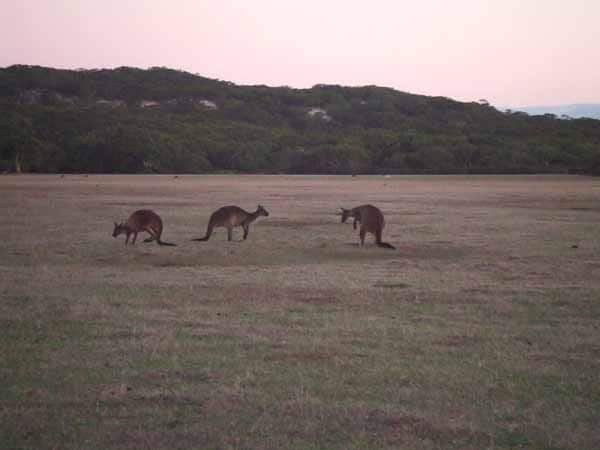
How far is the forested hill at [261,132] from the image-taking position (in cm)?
8006

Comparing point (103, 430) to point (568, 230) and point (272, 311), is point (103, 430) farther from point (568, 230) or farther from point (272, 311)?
point (568, 230)

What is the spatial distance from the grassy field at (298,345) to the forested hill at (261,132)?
206 feet

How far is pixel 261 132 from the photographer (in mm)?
111750

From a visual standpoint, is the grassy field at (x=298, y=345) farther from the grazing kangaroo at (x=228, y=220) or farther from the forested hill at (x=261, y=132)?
the forested hill at (x=261, y=132)

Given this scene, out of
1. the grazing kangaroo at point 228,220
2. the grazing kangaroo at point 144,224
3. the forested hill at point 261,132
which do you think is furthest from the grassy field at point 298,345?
the forested hill at point 261,132

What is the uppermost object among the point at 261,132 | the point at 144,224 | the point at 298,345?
the point at 261,132

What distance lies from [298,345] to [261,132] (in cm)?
10454

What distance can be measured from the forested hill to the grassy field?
2475 inches

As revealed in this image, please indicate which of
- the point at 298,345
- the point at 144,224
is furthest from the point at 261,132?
the point at 298,345

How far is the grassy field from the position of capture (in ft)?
19.2

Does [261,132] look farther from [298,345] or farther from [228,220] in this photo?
[298,345]

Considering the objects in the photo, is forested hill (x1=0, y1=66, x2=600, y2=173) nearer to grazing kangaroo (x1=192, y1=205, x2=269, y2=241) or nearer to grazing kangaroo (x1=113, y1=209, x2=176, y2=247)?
grazing kangaroo (x1=192, y1=205, x2=269, y2=241)

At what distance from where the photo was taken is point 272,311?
1019 cm

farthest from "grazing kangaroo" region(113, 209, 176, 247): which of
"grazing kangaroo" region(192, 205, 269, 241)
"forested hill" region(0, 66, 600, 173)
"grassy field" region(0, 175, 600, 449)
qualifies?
"forested hill" region(0, 66, 600, 173)
